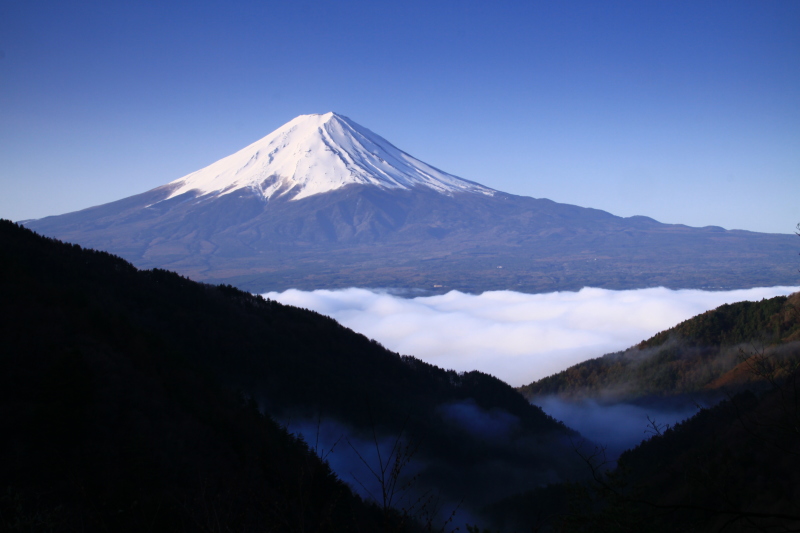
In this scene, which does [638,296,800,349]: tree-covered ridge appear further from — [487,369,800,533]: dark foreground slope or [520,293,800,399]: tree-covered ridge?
[487,369,800,533]: dark foreground slope

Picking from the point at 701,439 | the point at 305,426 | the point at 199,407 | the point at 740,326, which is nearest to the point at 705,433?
the point at 701,439

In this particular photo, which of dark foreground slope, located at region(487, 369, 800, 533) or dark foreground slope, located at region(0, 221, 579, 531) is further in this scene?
dark foreground slope, located at region(0, 221, 579, 531)

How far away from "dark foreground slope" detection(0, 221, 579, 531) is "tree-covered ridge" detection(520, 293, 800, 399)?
18828 millimetres

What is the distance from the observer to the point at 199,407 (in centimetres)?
1641

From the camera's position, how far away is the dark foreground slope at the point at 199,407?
8.97 metres

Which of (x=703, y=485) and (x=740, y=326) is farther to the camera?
(x=740, y=326)

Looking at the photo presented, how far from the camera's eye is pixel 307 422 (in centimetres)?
2805

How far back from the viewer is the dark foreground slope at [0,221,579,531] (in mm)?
8969

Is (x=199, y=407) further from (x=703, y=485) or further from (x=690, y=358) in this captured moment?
(x=690, y=358)

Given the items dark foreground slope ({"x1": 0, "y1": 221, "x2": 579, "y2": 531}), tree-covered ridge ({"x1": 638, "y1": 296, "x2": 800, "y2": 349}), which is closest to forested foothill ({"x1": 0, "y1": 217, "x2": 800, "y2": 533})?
dark foreground slope ({"x1": 0, "y1": 221, "x2": 579, "y2": 531})

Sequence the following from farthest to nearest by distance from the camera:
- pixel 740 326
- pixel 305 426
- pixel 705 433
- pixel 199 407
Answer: pixel 740 326
pixel 705 433
pixel 305 426
pixel 199 407

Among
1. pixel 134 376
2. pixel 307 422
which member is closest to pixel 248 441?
pixel 134 376

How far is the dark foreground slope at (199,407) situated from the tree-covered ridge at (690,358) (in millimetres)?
18828

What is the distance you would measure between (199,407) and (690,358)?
2211 inches
